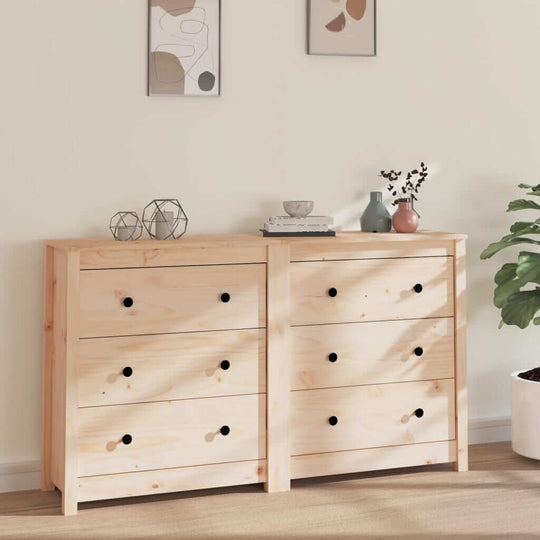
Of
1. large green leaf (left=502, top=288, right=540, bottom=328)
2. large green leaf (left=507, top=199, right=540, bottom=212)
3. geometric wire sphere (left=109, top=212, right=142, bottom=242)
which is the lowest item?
large green leaf (left=502, top=288, right=540, bottom=328)

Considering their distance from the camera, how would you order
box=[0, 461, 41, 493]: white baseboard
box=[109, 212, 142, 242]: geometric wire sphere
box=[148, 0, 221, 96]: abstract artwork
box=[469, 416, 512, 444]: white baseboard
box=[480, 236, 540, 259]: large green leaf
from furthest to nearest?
box=[469, 416, 512, 444]: white baseboard, box=[480, 236, 540, 259]: large green leaf, box=[148, 0, 221, 96]: abstract artwork, box=[0, 461, 41, 493]: white baseboard, box=[109, 212, 142, 242]: geometric wire sphere

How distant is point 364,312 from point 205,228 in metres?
0.68

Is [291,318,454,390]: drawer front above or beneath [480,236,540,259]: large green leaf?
beneath

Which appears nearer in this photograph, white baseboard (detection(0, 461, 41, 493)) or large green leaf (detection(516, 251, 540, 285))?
white baseboard (detection(0, 461, 41, 493))

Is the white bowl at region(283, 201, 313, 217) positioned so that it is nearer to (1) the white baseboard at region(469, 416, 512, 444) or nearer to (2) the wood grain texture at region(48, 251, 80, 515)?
(2) the wood grain texture at region(48, 251, 80, 515)

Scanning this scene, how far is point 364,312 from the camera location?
10.7 feet

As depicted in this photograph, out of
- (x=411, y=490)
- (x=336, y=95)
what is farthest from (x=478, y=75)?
(x=411, y=490)

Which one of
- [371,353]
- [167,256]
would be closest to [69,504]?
[167,256]

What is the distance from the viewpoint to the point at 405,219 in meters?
3.46

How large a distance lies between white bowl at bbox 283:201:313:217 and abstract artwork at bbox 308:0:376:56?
25.1 inches

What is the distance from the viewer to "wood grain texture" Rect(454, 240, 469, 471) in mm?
3367

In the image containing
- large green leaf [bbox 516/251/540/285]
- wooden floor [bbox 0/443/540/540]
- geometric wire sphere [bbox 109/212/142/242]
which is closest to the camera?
wooden floor [bbox 0/443/540/540]

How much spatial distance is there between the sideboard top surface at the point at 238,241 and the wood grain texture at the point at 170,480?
2.46 feet

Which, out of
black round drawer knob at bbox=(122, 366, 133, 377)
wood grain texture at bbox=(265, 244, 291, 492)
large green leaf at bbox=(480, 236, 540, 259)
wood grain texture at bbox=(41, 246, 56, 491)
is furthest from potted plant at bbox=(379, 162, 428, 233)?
wood grain texture at bbox=(41, 246, 56, 491)
